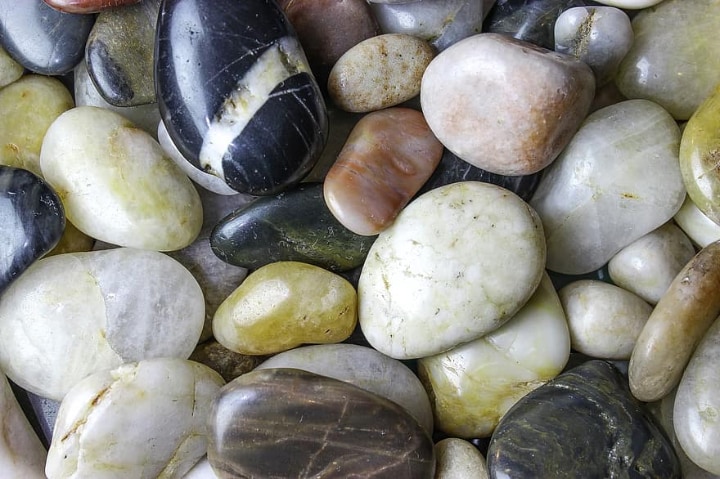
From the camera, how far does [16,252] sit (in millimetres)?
1157

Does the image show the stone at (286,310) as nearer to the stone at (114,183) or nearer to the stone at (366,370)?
the stone at (366,370)

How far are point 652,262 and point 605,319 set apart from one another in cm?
12

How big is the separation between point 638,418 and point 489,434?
235mm

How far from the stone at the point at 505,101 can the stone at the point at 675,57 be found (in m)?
0.14

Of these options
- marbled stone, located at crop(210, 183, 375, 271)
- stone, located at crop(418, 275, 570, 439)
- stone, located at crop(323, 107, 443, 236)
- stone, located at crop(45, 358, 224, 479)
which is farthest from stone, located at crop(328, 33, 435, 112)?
stone, located at crop(45, 358, 224, 479)

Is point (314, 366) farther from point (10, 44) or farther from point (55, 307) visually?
point (10, 44)

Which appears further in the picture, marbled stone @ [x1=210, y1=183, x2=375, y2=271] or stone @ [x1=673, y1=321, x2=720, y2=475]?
marbled stone @ [x1=210, y1=183, x2=375, y2=271]

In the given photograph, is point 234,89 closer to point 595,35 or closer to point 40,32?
point 40,32

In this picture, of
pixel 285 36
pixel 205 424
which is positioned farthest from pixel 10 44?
pixel 205 424

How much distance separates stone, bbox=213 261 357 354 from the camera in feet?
3.95

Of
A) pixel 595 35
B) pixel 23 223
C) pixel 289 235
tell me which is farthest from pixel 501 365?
pixel 23 223

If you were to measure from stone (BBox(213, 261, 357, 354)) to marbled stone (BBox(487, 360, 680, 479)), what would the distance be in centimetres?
29

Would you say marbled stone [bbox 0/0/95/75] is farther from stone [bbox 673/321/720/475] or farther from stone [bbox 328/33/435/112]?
stone [bbox 673/321/720/475]

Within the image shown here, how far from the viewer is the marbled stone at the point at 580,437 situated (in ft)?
3.49
